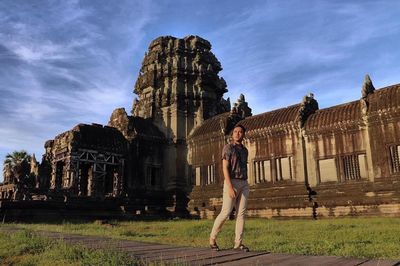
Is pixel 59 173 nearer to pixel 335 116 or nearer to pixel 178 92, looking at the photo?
pixel 178 92

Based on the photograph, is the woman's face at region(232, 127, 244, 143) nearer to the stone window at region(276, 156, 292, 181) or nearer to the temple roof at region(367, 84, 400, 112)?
the temple roof at region(367, 84, 400, 112)

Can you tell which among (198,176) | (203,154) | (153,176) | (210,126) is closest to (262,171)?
(203,154)

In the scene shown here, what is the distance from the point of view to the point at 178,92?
36.7m

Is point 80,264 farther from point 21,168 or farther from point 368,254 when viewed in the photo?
point 21,168

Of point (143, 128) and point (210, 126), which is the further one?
point (143, 128)

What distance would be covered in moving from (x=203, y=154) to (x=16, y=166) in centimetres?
2383

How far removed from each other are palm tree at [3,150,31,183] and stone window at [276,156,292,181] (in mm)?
30328

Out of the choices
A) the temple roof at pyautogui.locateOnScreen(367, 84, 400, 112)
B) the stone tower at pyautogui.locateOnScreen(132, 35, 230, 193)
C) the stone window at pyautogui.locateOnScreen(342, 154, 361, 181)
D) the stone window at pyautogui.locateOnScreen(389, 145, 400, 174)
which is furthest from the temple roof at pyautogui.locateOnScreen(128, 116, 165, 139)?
the stone window at pyautogui.locateOnScreen(389, 145, 400, 174)

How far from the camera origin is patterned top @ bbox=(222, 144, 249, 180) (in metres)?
7.43

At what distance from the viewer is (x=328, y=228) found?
51.5ft

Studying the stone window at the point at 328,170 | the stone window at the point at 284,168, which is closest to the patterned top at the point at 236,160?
the stone window at the point at 328,170

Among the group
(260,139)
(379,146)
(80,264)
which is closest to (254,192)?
(260,139)

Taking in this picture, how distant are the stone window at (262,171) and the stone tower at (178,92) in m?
8.31

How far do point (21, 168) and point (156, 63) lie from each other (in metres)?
19.9
